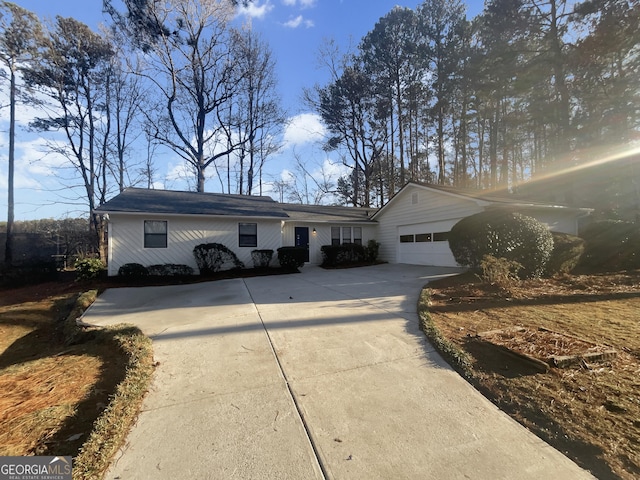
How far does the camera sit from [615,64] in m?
16.6

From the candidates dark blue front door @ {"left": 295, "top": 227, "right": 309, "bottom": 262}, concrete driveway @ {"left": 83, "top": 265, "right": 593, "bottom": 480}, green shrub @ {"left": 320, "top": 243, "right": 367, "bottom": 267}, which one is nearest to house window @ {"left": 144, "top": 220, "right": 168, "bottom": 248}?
dark blue front door @ {"left": 295, "top": 227, "right": 309, "bottom": 262}

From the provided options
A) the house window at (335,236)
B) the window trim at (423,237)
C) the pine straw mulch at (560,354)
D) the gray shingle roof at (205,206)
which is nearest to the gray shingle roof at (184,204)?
the gray shingle roof at (205,206)

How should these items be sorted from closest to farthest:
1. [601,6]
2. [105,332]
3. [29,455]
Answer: [29,455] → [105,332] → [601,6]

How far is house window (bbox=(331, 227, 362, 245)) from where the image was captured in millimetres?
16078

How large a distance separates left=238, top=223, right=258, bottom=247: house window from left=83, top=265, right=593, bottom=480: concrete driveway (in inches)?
330

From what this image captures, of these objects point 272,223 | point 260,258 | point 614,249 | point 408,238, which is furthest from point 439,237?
point 260,258

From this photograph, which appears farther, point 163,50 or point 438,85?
point 438,85

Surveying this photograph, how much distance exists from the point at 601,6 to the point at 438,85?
824cm

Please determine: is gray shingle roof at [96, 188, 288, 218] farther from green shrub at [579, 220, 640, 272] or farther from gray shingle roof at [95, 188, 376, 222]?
green shrub at [579, 220, 640, 272]

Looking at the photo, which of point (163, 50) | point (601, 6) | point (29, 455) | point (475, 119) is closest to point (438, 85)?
point (475, 119)

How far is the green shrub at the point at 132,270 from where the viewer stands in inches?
420

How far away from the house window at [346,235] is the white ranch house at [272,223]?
2.2 inches

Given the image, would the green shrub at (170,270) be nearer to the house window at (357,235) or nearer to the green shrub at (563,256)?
the house window at (357,235)

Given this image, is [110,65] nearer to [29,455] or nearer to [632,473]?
[29,455]
